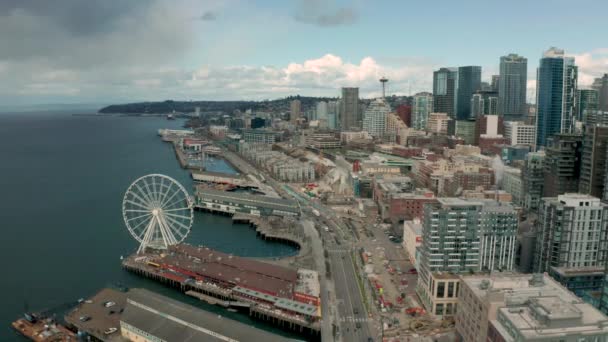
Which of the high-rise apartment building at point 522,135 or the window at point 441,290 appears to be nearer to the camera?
the window at point 441,290

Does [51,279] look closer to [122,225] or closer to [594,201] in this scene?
[122,225]

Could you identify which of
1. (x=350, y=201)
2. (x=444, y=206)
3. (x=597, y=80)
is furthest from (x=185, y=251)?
(x=597, y=80)

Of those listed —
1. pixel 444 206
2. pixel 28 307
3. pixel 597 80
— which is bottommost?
pixel 28 307

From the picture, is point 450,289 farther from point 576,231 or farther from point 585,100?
point 585,100

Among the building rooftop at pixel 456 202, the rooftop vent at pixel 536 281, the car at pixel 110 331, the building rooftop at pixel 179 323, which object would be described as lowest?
the car at pixel 110 331

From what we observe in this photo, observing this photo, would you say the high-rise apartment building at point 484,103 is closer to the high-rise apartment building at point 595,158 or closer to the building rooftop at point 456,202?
the high-rise apartment building at point 595,158

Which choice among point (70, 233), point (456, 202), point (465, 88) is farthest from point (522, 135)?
point (70, 233)

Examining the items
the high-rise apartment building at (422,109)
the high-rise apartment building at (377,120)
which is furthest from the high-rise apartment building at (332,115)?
the high-rise apartment building at (422,109)

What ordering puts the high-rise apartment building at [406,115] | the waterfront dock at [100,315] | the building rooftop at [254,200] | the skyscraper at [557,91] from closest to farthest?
1. the waterfront dock at [100,315]
2. the building rooftop at [254,200]
3. the skyscraper at [557,91]
4. the high-rise apartment building at [406,115]
